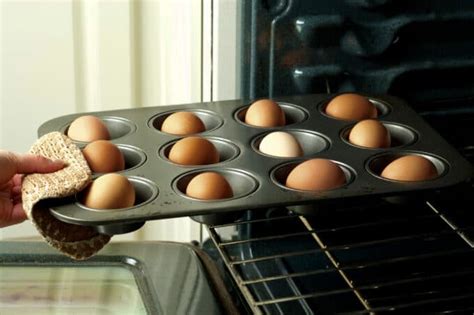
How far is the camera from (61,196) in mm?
1007

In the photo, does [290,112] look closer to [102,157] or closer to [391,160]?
[391,160]

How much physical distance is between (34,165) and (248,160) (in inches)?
9.6

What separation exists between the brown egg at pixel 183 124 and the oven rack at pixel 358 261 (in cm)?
13

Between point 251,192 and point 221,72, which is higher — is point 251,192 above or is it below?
below

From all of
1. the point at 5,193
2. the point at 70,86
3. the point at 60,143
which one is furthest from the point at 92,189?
the point at 70,86

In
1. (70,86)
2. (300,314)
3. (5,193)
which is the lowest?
(300,314)

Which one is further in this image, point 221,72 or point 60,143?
point 221,72

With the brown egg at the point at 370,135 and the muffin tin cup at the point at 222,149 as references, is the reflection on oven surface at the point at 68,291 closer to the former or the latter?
the muffin tin cup at the point at 222,149

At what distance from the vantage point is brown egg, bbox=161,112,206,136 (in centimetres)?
117

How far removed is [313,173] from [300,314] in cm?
19

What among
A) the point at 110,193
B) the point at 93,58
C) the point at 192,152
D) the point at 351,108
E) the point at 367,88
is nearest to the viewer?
the point at 110,193

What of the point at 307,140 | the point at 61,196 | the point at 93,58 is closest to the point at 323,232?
the point at 307,140

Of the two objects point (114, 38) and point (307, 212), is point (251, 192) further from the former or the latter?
point (114, 38)

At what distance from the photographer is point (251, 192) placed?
3.37 feet
